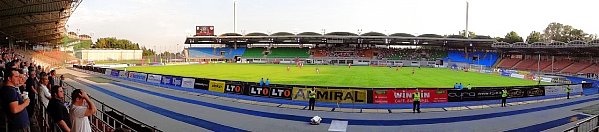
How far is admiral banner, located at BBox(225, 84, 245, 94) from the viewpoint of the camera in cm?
2213

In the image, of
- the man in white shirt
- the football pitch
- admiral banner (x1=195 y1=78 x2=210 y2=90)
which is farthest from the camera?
the football pitch

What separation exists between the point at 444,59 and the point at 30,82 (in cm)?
7792

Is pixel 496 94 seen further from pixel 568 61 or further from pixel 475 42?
pixel 475 42

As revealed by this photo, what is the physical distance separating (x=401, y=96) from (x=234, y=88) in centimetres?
937

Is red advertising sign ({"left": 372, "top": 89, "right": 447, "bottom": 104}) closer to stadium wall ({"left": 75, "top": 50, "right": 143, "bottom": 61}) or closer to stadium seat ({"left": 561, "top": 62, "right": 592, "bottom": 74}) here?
stadium seat ({"left": 561, "top": 62, "right": 592, "bottom": 74})

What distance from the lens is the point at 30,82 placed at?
329 inches

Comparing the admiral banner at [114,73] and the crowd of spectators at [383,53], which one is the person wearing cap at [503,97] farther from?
the crowd of spectators at [383,53]

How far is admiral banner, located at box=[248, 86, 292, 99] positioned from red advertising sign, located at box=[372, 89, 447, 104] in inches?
176

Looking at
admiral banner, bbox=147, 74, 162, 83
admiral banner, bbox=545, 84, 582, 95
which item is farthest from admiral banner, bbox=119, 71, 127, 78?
admiral banner, bbox=545, 84, 582, 95

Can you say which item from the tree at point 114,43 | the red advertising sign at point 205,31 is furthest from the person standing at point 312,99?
the tree at point 114,43

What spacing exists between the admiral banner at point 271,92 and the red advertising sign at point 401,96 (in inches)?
176

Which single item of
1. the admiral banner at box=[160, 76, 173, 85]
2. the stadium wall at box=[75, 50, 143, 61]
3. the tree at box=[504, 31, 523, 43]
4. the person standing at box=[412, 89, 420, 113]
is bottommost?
the person standing at box=[412, 89, 420, 113]

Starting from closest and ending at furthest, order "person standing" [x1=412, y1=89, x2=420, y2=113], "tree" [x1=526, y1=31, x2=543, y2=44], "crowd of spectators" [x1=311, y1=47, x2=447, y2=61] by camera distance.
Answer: "person standing" [x1=412, y1=89, x2=420, y2=113] < "crowd of spectators" [x1=311, y1=47, x2=447, y2=61] < "tree" [x1=526, y1=31, x2=543, y2=44]

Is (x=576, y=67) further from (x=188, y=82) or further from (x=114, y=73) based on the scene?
(x=114, y=73)
